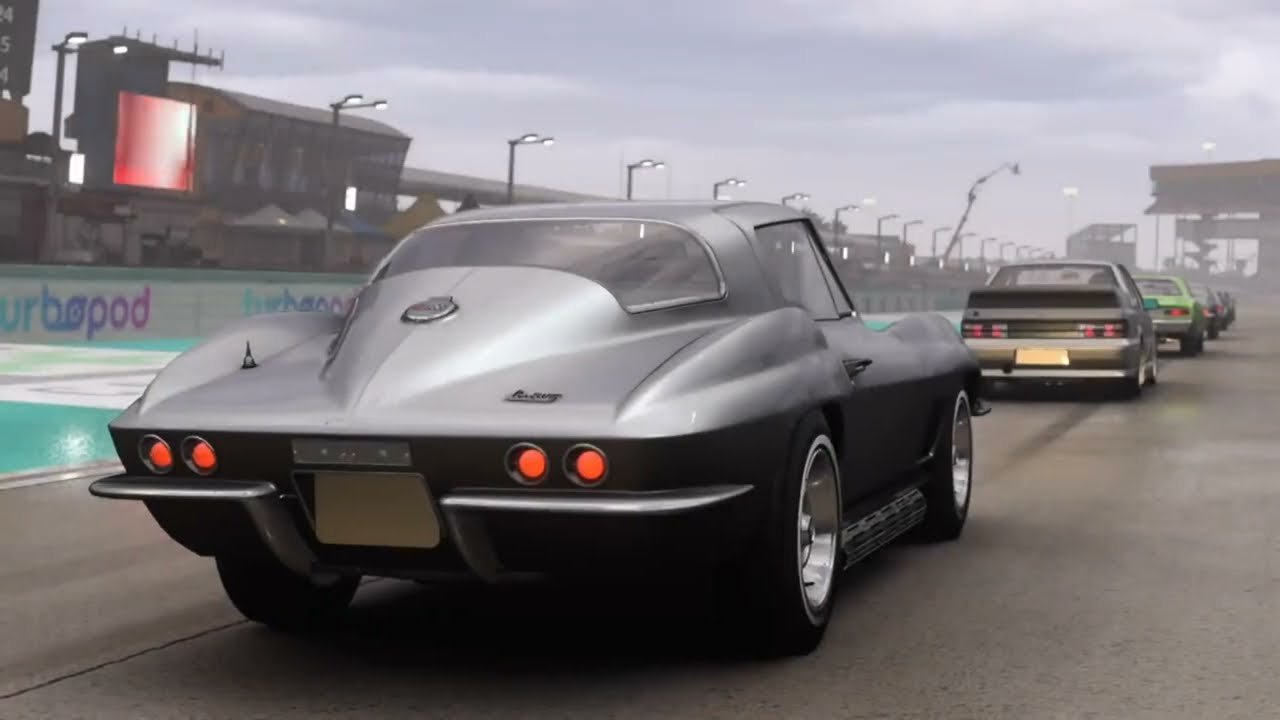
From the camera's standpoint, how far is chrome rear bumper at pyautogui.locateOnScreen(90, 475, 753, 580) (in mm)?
4109

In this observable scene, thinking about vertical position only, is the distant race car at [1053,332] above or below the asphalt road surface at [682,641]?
above

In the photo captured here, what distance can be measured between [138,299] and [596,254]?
21870mm

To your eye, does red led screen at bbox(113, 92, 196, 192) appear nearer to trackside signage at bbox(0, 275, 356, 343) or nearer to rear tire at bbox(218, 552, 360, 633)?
trackside signage at bbox(0, 275, 356, 343)

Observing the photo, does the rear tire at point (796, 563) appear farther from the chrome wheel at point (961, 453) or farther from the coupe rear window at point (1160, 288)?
the coupe rear window at point (1160, 288)

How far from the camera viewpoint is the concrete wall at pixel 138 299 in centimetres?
2302

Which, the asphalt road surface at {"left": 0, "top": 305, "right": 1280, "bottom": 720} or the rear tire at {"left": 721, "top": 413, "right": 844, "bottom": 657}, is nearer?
the asphalt road surface at {"left": 0, "top": 305, "right": 1280, "bottom": 720}

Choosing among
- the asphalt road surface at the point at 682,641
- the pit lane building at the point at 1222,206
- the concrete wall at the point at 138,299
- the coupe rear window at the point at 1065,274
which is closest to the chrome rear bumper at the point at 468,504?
the asphalt road surface at the point at 682,641

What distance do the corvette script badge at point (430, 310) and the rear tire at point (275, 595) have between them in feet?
3.18

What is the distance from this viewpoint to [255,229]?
73125mm

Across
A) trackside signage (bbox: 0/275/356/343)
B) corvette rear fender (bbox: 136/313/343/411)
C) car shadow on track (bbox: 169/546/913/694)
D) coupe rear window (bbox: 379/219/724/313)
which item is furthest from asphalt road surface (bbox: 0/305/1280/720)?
trackside signage (bbox: 0/275/356/343)

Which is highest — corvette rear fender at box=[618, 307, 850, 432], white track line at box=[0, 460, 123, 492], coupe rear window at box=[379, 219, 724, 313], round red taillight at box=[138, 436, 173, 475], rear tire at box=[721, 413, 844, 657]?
coupe rear window at box=[379, 219, 724, 313]

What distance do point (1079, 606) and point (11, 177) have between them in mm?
55249

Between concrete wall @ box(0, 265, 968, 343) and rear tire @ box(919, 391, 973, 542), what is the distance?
1858cm

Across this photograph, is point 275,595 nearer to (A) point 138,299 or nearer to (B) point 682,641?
(B) point 682,641
